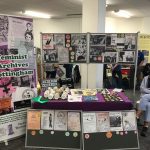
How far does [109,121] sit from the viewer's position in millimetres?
3100

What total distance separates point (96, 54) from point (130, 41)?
611mm

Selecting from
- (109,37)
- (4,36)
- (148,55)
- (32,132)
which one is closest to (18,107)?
(32,132)

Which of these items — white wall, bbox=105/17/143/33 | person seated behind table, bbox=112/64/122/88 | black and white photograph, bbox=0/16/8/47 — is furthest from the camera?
white wall, bbox=105/17/143/33

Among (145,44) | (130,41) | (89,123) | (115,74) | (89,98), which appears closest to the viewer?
(89,123)

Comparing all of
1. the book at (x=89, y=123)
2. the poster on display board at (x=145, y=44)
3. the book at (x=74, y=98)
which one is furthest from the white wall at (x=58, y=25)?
the book at (x=89, y=123)

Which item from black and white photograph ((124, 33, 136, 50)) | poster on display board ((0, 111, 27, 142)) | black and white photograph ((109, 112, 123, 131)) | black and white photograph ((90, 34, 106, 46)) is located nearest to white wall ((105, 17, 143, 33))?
black and white photograph ((124, 33, 136, 50))

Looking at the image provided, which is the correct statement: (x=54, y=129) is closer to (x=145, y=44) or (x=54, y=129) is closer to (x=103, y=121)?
(x=103, y=121)

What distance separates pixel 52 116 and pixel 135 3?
185 inches

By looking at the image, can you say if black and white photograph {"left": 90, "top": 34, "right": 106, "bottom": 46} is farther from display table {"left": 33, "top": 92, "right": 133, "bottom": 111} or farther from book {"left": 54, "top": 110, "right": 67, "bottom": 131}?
book {"left": 54, "top": 110, "right": 67, "bottom": 131}

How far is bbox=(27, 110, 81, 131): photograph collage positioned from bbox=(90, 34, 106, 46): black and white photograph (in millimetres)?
1394

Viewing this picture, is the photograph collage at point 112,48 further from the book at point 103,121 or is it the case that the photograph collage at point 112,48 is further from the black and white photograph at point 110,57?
the book at point 103,121

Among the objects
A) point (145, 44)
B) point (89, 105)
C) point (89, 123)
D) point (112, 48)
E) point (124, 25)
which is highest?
point (124, 25)

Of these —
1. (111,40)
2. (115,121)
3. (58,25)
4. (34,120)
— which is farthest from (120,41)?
(58,25)

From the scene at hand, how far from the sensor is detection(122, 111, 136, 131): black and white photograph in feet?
10.2
